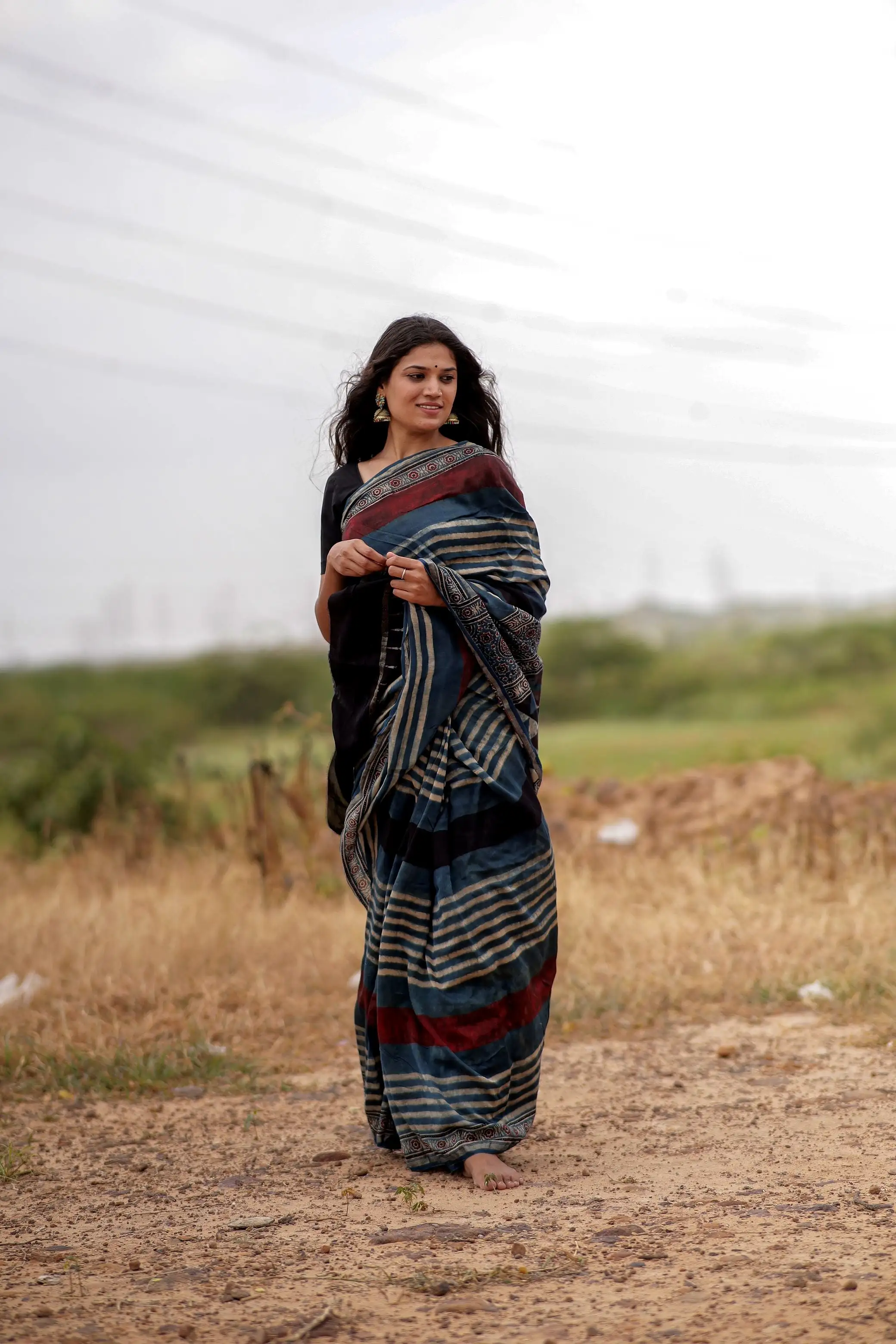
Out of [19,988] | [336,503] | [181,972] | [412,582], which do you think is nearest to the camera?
[412,582]

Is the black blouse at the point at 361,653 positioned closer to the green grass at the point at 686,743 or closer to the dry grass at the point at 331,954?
the dry grass at the point at 331,954

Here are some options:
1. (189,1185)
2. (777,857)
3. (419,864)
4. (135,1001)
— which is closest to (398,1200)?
(189,1185)

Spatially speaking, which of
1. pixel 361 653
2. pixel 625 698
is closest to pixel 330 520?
pixel 361 653

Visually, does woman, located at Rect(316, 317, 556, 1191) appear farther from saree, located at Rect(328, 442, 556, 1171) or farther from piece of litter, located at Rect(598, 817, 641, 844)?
piece of litter, located at Rect(598, 817, 641, 844)

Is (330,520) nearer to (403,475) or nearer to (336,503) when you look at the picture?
(336,503)

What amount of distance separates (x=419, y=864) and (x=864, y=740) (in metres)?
12.4

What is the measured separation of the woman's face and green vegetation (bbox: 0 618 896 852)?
295 inches

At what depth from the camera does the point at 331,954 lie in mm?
5832

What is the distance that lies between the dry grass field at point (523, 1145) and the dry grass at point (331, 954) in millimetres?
17

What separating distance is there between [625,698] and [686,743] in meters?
3.25

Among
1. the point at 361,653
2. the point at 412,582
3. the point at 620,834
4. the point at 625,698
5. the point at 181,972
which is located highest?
the point at 412,582

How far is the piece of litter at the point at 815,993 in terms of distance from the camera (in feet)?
16.4

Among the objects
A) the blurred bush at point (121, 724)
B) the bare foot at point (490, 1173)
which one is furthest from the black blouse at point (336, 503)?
the blurred bush at point (121, 724)

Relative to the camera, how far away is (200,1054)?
15.3 ft
